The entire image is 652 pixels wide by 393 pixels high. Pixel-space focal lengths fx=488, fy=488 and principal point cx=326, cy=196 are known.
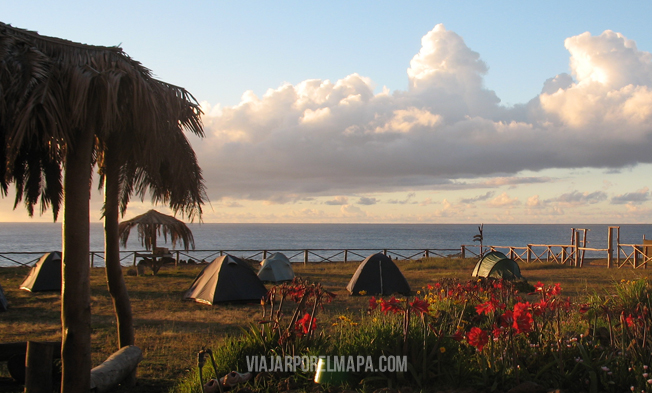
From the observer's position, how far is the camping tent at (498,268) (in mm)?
16500

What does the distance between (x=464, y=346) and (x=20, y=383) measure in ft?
15.6

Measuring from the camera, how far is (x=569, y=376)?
14.2 ft

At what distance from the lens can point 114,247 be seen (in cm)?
577

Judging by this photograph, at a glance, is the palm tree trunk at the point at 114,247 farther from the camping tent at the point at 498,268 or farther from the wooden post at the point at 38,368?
the camping tent at the point at 498,268

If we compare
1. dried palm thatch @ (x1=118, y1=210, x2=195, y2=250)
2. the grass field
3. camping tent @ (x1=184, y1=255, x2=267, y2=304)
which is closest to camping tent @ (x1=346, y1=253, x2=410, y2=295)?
the grass field

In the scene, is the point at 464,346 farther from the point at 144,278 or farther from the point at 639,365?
the point at 144,278

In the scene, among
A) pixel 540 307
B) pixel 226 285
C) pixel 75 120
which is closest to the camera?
pixel 75 120

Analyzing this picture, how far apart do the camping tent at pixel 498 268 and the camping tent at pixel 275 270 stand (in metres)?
7.11

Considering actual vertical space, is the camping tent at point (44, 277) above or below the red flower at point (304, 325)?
below

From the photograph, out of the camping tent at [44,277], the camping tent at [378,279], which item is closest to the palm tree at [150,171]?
the camping tent at [378,279]

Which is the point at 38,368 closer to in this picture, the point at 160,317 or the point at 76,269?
Answer: the point at 76,269

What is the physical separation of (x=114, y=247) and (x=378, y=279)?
399 inches

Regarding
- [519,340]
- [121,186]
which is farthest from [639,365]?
[121,186]

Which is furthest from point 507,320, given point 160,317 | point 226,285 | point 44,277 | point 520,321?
point 44,277
